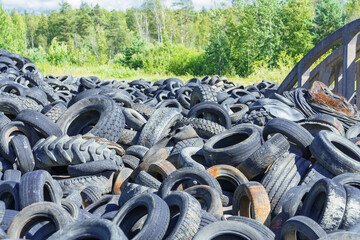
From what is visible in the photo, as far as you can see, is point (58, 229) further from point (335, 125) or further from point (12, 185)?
point (335, 125)

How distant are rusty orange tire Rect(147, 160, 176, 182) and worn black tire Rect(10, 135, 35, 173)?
1756 millimetres

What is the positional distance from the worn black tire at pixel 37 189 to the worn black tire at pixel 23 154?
1323 mm

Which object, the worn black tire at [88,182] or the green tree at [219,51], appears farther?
the green tree at [219,51]

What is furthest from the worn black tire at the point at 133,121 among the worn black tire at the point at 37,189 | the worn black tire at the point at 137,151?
the worn black tire at the point at 37,189

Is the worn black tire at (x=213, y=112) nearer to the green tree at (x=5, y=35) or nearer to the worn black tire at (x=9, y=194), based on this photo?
the worn black tire at (x=9, y=194)

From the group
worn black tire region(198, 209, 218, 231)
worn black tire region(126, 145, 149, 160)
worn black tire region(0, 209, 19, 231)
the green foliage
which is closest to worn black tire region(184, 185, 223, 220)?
worn black tire region(198, 209, 218, 231)

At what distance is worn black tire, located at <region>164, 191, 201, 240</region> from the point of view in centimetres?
336

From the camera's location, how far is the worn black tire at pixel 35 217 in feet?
11.7

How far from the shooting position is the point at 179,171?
4605 millimetres

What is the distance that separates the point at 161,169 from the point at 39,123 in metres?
2.25

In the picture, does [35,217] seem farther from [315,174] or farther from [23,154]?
[315,174]

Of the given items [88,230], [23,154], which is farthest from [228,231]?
[23,154]

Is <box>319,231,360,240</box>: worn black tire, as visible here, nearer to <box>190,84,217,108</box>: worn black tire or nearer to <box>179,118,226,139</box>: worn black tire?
<box>179,118,226,139</box>: worn black tire

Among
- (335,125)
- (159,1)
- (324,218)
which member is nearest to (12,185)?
(324,218)
